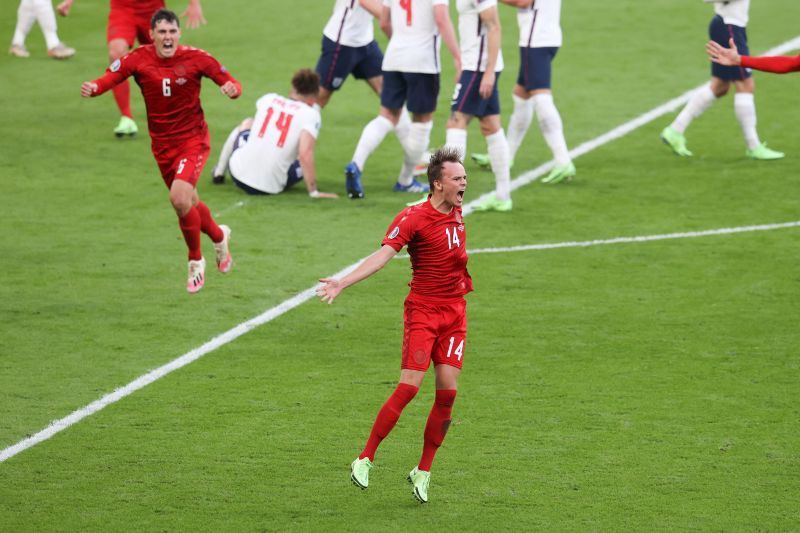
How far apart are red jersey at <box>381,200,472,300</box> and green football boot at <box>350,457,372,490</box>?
100 centimetres

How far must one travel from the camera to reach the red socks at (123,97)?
16.2 meters

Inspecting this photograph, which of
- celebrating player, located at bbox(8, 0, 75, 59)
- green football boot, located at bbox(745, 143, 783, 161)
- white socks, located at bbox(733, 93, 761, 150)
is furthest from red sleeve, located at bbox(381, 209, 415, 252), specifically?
celebrating player, located at bbox(8, 0, 75, 59)

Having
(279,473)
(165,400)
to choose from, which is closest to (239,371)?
(165,400)

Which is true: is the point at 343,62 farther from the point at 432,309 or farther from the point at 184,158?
the point at 432,309

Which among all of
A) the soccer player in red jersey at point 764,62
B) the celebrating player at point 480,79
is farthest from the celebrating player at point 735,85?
the soccer player in red jersey at point 764,62

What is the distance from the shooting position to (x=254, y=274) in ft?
40.0

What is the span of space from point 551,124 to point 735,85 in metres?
2.41

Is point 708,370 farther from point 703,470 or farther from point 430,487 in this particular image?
point 430,487

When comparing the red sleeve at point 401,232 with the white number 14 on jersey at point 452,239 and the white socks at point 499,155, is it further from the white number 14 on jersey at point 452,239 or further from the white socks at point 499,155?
the white socks at point 499,155

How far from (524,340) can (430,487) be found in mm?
2704

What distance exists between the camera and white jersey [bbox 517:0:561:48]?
47.9 ft

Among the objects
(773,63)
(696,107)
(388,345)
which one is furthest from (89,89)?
(696,107)

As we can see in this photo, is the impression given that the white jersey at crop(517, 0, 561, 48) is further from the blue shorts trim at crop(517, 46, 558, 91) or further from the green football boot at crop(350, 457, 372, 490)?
the green football boot at crop(350, 457, 372, 490)

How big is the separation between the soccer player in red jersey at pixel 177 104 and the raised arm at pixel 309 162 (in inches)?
121
